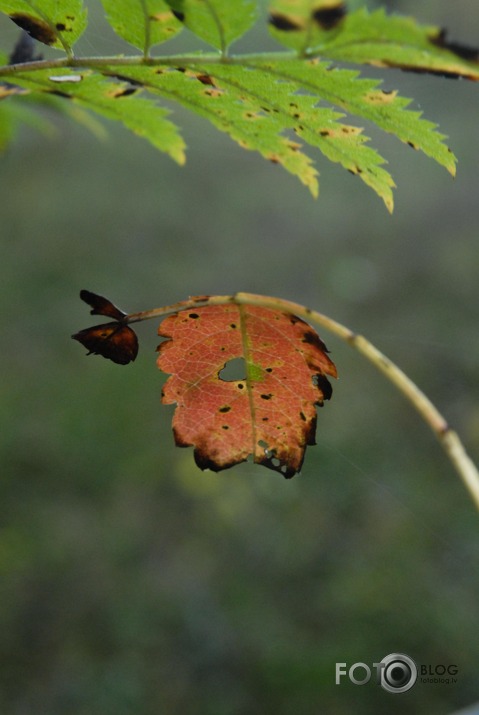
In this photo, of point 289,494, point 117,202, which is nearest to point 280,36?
point 289,494

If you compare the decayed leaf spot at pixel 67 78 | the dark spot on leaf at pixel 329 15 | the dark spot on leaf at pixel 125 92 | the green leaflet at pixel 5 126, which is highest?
the green leaflet at pixel 5 126

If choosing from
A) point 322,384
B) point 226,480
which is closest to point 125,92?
point 322,384

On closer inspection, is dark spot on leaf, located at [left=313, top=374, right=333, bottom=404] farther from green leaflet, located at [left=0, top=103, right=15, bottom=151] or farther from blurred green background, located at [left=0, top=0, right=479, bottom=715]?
blurred green background, located at [left=0, top=0, right=479, bottom=715]

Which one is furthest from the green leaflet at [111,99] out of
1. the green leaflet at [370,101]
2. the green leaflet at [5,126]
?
the green leaflet at [5,126]

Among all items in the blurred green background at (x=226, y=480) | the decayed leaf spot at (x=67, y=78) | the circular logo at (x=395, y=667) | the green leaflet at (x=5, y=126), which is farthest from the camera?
the blurred green background at (x=226, y=480)

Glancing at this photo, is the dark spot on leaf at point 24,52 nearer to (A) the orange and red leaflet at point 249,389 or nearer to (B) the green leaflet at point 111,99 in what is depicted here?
(B) the green leaflet at point 111,99

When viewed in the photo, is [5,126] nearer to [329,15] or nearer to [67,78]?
[67,78]

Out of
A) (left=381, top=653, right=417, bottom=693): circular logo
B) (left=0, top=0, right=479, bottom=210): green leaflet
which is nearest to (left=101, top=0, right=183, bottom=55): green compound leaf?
(left=0, top=0, right=479, bottom=210): green leaflet
